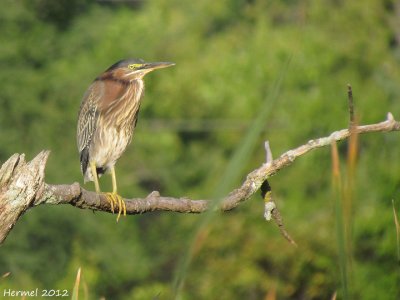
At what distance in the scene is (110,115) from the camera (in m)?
5.77

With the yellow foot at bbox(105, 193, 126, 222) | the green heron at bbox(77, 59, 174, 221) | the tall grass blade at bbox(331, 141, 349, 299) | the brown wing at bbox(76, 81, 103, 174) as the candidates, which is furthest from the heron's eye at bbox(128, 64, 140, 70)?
the tall grass blade at bbox(331, 141, 349, 299)

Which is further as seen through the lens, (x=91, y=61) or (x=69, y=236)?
(x=91, y=61)

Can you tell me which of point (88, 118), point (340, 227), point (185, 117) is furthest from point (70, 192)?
point (185, 117)

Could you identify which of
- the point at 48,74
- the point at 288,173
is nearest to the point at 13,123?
the point at 48,74

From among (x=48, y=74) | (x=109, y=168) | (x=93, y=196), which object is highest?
(x=48, y=74)

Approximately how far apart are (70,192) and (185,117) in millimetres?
18923

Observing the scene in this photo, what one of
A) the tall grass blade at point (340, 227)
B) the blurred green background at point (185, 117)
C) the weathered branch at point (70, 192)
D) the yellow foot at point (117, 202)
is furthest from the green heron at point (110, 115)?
the blurred green background at point (185, 117)

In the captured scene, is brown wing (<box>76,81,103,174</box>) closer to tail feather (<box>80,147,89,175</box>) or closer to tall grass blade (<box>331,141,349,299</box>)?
tail feather (<box>80,147,89,175</box>)

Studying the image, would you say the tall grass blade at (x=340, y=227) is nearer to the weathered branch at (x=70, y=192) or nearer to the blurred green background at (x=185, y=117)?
the weathered branch at (x=70, y=192)

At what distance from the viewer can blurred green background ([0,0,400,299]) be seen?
1507cm

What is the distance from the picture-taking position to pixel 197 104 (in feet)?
74.1

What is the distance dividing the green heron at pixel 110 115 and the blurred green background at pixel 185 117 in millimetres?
6164

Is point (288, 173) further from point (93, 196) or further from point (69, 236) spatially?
point (93, 196)

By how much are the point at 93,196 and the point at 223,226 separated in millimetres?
8554
